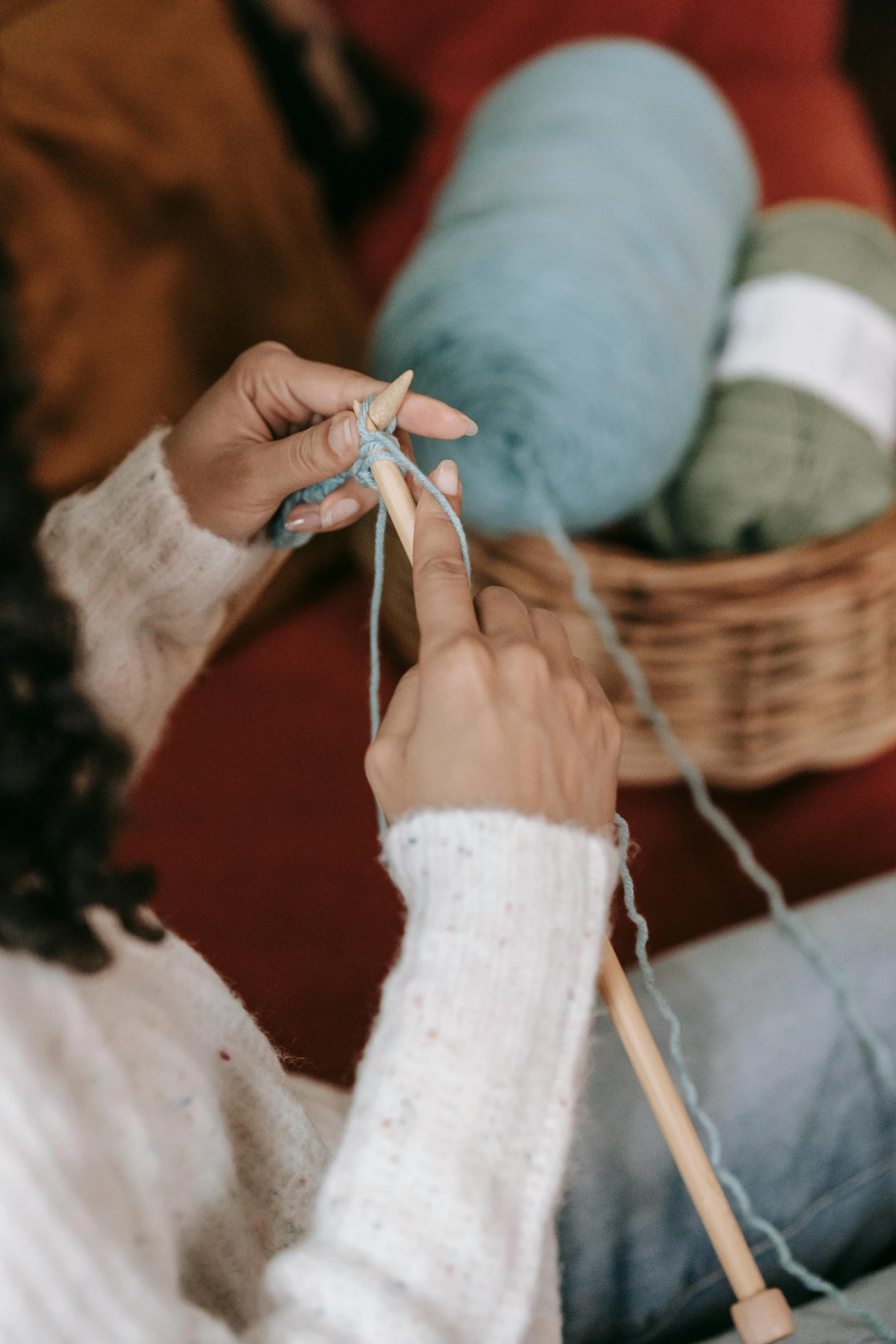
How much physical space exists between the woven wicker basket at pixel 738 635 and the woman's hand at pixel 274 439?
25cm

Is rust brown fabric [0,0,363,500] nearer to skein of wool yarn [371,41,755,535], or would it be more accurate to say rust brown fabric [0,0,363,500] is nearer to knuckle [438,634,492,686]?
skein of wool yarn [371,41,755,535]

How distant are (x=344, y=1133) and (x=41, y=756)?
156 millimetres

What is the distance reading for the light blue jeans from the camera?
43 cm

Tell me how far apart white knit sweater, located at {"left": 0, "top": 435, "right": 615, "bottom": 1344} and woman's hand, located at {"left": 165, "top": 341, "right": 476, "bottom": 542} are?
0.16 meters

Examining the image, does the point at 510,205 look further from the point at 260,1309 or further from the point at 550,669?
the point at 260,1309

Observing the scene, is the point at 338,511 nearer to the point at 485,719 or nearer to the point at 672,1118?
the point at 485,719

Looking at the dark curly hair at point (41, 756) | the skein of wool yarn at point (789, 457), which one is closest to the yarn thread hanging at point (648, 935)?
the dark curly hair at point (41, 756)

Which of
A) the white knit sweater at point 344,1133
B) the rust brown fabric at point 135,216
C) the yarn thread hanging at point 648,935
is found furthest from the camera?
the rust brown fabric at point 135,216

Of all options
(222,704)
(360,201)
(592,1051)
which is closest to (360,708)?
(222,704)

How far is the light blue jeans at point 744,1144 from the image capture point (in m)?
0.43

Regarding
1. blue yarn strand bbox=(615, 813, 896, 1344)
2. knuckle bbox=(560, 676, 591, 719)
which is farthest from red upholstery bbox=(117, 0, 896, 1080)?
knuckle bbox=(560, 676, 591, 719)

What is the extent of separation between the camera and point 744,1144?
0.44 m

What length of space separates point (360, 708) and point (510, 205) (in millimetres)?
387

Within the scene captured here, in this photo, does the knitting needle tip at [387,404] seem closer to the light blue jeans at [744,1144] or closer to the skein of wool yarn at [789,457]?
the light blue jeans at [744,1144]
